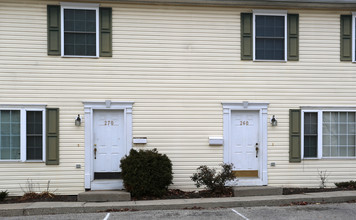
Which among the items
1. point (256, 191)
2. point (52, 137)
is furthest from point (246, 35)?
point (52, 137)

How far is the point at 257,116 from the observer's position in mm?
11039

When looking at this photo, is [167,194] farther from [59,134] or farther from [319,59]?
[319,59]

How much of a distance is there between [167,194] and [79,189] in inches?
95.6

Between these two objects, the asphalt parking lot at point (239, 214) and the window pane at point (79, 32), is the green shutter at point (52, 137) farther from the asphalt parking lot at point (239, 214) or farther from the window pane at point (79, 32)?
the asphalt parking lot at point (239, 214)

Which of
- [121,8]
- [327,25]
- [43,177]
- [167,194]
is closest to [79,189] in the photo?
[43,177]

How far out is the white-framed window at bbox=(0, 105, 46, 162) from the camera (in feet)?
33.4

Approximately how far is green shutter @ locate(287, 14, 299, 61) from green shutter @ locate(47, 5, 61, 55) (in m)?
6.51

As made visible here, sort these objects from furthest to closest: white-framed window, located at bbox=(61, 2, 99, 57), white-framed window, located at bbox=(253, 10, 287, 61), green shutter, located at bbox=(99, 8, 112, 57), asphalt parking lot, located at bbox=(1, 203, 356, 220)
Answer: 1. white-framed window, located at bbox=(253, 10, 287, 61)
2. green shutter, located at bbox=(99, 8, 112, 57)
3. white-framed window, located at bbox=(61, 2, 99, 57)
4. asphalt parking lot, located at bbox=(1, 203, 356, 220)

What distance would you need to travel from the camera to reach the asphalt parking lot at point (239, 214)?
8.16 m

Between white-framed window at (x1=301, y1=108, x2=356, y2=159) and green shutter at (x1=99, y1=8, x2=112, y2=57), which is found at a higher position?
green shutter at (x1=99, y1=8, x2=112, y2=57)

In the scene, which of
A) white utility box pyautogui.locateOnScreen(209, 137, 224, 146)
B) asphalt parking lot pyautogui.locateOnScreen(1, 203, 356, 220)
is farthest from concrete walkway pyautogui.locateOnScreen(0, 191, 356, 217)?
white utility box pyautogui.locateOnScreen(209, 137, 224, 146)

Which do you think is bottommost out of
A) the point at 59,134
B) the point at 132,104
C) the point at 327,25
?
the point at 59,134

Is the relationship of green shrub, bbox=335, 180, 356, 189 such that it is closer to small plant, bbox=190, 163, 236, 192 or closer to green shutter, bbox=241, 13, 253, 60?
small plant, bbox=190, 163, 236, 192

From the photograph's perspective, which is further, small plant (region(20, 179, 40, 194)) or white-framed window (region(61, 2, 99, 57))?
white-framed window (region(61, 2, 99, 57))
